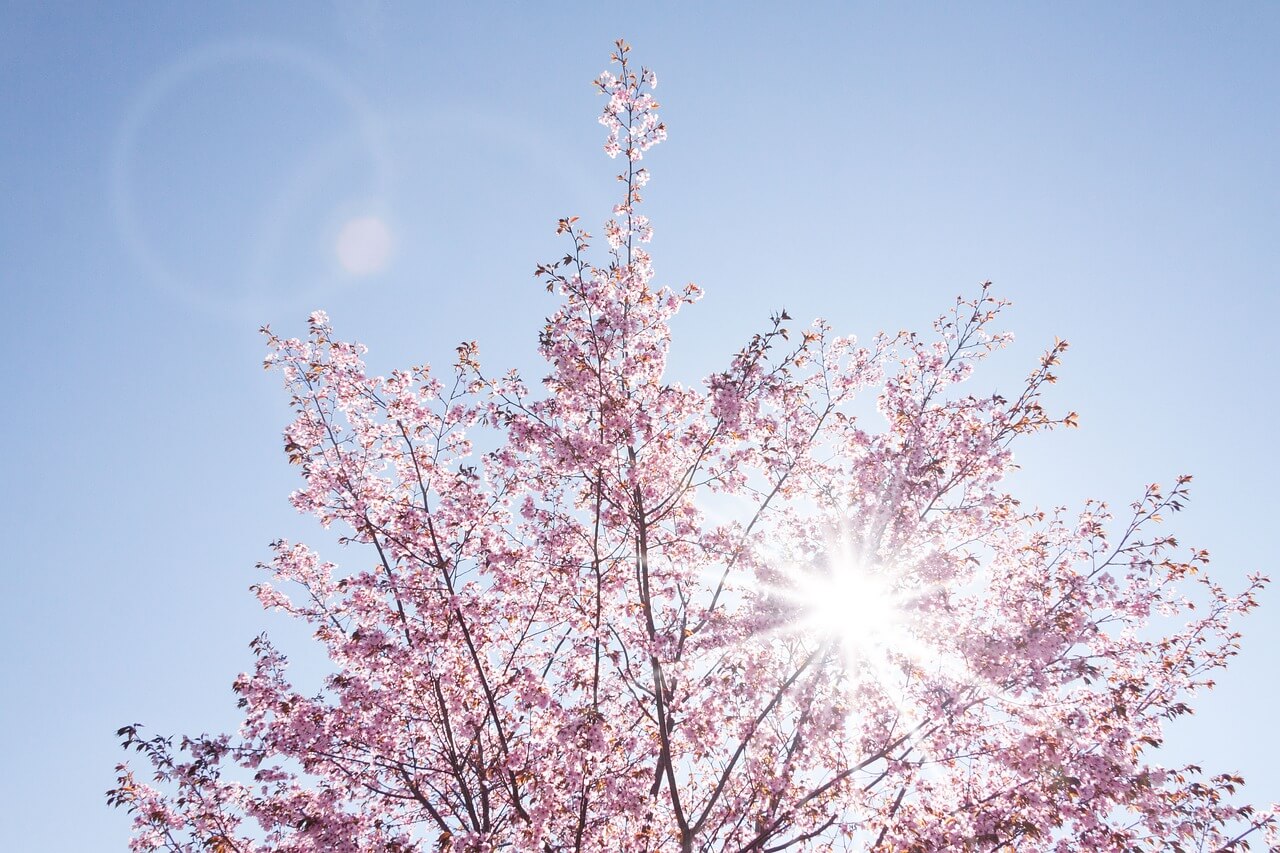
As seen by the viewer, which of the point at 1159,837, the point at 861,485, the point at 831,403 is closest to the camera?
the point at 1159,837

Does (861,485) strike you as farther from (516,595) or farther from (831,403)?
(516,595)

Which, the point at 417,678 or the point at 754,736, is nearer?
the point at 754,736

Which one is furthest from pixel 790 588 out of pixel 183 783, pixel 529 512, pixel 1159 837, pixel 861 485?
pixel 183 783

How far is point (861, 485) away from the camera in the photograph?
31.0 ft

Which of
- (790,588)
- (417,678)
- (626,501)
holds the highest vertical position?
(626,501)

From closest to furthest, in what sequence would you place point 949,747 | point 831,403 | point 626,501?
point 949,747 → point 626,501 → point 831,403

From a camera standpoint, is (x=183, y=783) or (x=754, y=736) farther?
(x=754, y=736)

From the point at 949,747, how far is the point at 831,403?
4.93 metres

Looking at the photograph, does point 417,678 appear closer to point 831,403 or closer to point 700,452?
point 700,452

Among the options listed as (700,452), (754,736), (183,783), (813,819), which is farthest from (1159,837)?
(183,783)

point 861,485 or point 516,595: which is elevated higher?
point 861,485

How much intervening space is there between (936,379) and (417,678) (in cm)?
872

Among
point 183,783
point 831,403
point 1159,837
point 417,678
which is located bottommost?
point 1159,837

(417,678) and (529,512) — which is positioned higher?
(529,512)
